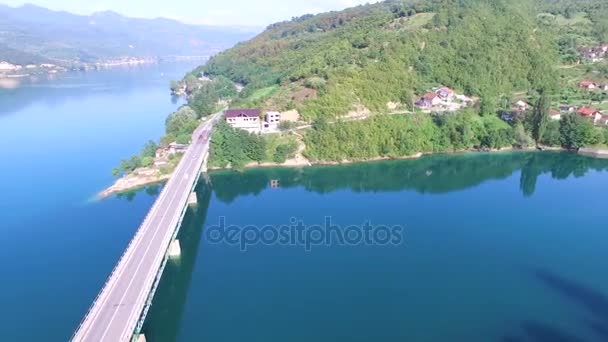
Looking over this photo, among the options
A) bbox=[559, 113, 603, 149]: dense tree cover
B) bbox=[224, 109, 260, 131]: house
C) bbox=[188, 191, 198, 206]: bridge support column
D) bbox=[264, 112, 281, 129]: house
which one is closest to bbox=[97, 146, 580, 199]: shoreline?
bbox=[559, 113, 603, 149]: dense tree cover

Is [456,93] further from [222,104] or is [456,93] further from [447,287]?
[447,287]

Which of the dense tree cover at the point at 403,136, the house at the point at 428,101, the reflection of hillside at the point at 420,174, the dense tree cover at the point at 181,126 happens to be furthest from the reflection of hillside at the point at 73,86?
the house at the point at 428,101

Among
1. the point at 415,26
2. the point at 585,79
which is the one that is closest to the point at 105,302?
the point at 415,26

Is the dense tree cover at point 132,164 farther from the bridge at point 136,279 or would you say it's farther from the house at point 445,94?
the house at point 445,94

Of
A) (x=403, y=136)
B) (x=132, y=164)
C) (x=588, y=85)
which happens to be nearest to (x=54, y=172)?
(x=132, y=164)

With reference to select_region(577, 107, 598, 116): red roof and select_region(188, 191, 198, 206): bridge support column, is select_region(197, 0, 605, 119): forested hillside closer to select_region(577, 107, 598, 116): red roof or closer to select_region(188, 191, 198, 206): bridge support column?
select_region(577, 107, 598, 116): red roof
